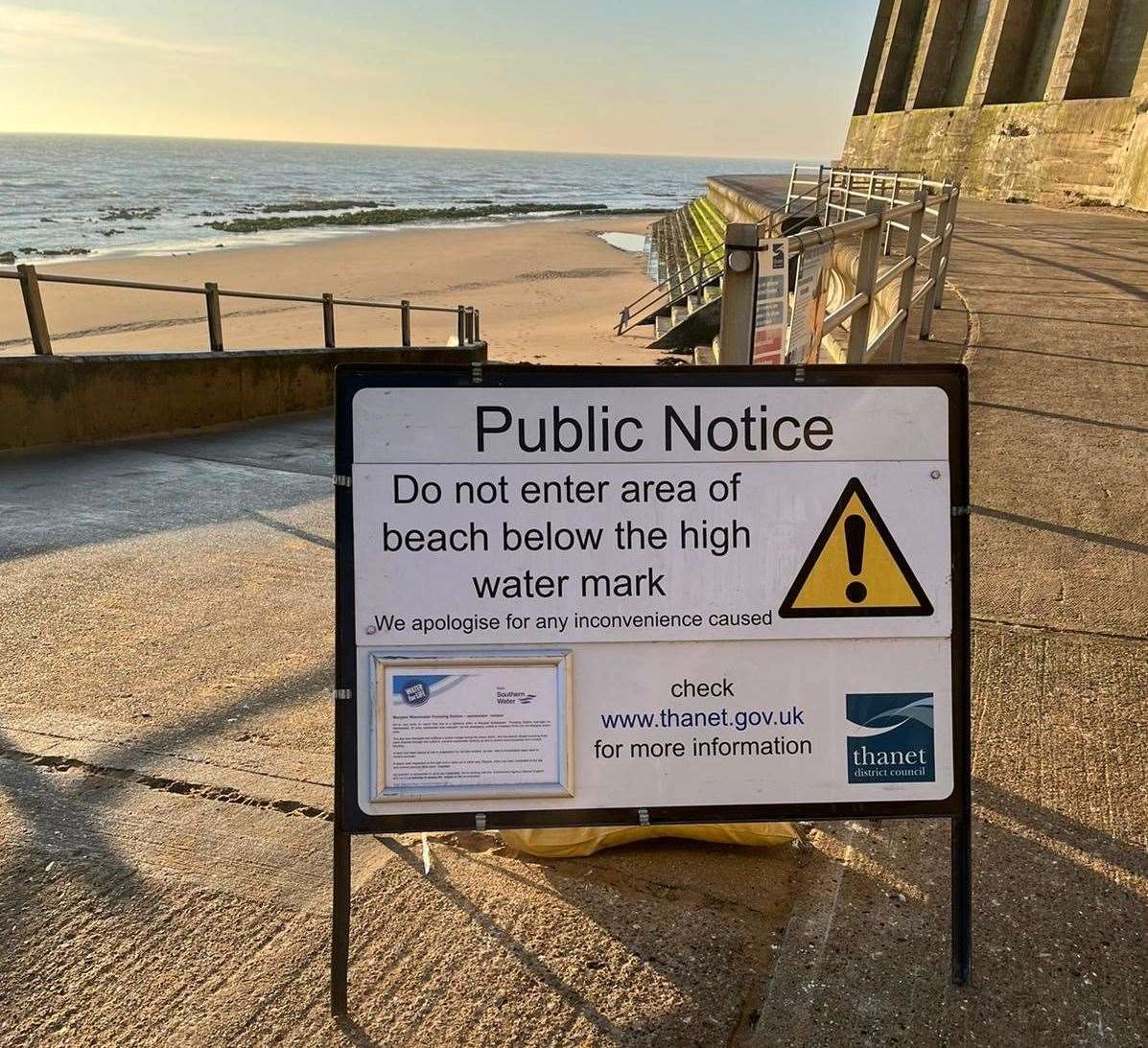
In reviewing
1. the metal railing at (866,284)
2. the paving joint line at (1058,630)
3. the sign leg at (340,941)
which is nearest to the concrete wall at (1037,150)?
the metal railing at (866,284)

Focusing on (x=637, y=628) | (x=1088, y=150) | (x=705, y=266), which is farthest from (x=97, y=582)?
(x=1088, y=150)

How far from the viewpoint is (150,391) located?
9.30m

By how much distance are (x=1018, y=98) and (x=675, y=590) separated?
101 ft

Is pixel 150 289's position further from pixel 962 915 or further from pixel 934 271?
pixel 962 915

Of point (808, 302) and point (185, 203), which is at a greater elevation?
point (808, 302)

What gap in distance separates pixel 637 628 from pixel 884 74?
138ft

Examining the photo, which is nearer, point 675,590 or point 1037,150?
point 675,590

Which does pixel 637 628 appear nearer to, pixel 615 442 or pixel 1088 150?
pixel 615 442

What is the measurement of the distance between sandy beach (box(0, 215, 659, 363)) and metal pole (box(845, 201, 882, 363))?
44.1 feet

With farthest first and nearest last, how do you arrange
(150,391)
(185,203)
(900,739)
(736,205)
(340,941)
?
(185,203)
(736,205)
(150,391)
(900,739)
(340,941)

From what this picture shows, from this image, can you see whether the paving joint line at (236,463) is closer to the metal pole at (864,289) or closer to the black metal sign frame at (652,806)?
the metal pole at (864,289)

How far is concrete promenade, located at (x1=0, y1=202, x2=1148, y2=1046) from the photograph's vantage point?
2.22 m

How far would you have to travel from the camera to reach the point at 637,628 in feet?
7.70

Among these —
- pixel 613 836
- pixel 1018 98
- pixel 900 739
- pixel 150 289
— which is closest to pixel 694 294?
pixel 1018 98
